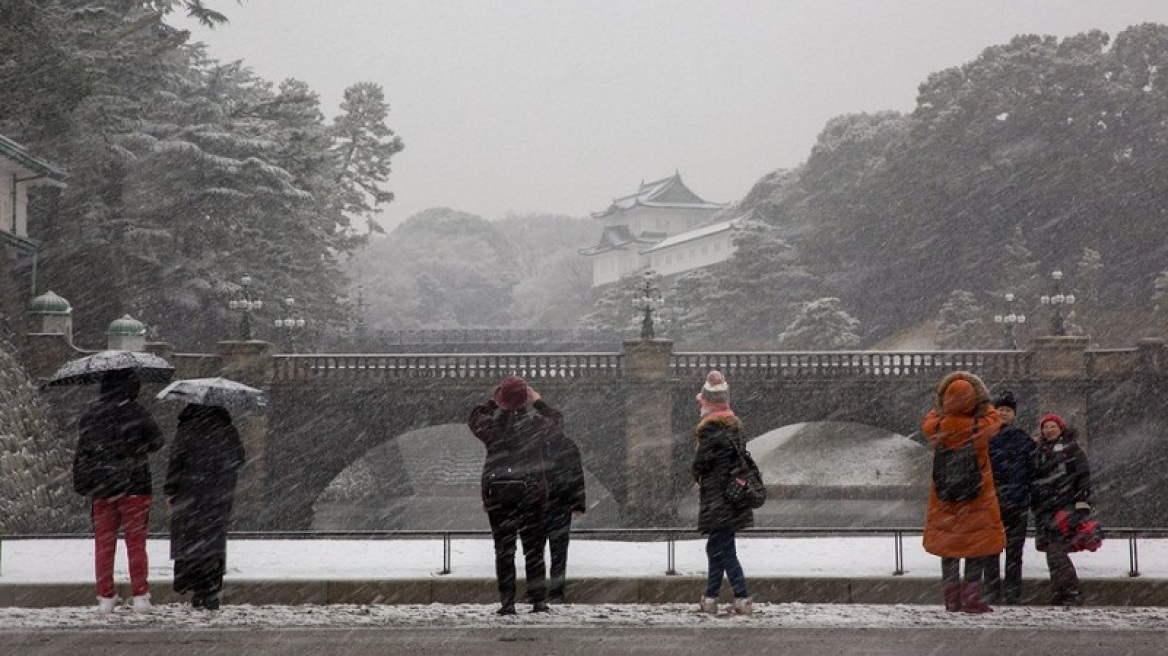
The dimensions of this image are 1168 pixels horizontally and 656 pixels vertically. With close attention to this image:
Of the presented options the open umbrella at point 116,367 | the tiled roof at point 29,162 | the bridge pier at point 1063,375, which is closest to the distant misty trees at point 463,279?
the tiled roof at point 29,162

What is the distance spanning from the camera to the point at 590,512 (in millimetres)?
40781

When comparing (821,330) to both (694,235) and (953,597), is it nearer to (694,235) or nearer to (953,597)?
(694,235)

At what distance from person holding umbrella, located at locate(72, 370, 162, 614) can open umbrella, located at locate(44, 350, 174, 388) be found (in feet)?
0.21

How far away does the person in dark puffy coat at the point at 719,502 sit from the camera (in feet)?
30.0

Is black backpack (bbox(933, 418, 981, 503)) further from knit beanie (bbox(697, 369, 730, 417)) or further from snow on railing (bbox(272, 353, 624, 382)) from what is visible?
snow on railing (bbox(272, 353, 624, 382))

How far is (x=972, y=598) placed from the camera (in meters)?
9.23

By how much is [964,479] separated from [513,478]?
315cm

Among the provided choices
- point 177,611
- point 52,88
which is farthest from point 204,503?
point 52,88

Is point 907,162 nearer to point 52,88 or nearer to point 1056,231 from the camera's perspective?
point 1056,231

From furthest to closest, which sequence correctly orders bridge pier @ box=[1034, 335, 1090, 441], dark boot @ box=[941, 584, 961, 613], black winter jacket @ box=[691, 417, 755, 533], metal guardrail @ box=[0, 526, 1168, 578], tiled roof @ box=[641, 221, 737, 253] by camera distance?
1. tiled roof @ box=[641, 221, 737, 253]
2. bridge pier @ box=[1034, 335, 1090, 441]
3. metal guardrail @ box=[0, 526, 1168, 578]
4. dark boot @ box=[941, 584, 961, 613]
5. black winter jacket @ box=[691, 417, 755, 533]

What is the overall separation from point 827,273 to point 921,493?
70.2 feet

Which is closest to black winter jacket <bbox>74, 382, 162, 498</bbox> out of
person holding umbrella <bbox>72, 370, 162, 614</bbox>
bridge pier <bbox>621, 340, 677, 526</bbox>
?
person holding umbrella <bbox>72, 370, 162, 614</bbox>

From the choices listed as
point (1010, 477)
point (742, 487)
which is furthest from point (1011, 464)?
point (742, 487)

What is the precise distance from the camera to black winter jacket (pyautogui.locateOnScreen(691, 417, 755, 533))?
30.0 ft
